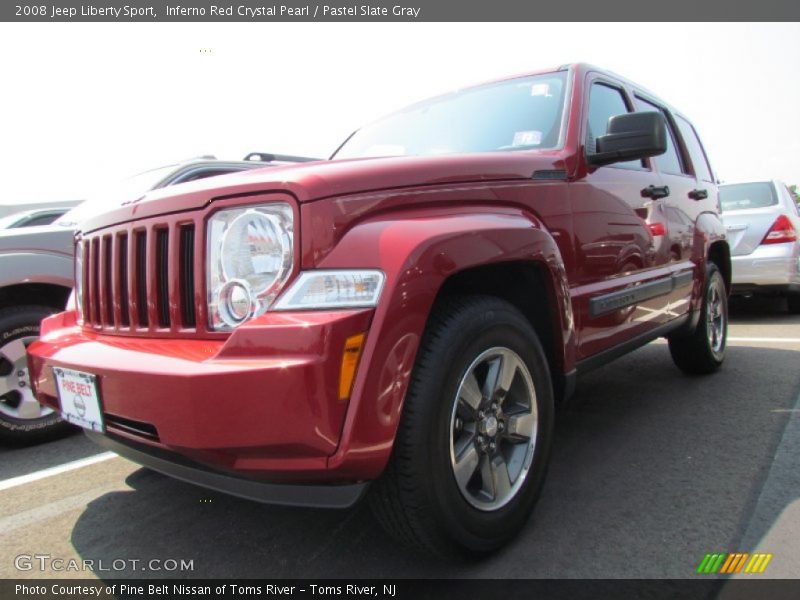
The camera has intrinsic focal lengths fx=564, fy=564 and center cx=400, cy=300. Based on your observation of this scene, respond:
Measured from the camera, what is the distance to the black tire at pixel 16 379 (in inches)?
126

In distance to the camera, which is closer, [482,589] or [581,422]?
[482,589]

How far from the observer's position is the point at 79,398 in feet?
6.06

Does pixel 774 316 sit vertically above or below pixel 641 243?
below

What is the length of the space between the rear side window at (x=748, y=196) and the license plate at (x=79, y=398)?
6.92m

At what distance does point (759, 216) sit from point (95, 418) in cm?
696

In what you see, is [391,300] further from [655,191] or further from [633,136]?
[655,191]

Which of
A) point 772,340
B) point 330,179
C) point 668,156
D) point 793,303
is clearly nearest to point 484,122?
point 330,179

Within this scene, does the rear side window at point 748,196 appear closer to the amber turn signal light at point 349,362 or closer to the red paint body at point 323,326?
the red paint body at point 323,326

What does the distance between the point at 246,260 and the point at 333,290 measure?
1.01ft

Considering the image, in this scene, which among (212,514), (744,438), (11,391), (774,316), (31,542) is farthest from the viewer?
(774,316)

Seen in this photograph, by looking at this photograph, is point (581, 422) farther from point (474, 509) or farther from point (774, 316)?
point (774, 316)

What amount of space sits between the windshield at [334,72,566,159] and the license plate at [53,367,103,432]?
1590 millimetres

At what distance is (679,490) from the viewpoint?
236cm

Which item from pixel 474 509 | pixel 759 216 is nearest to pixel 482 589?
pixel 474 509
